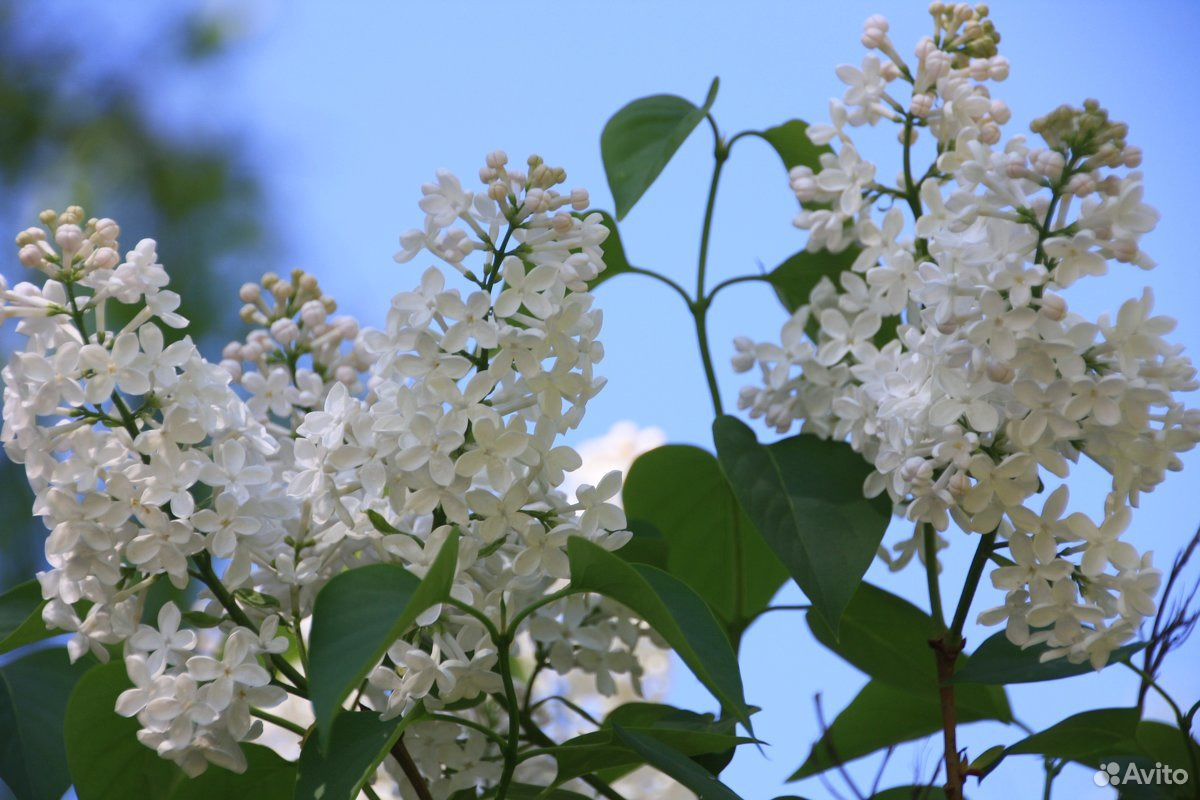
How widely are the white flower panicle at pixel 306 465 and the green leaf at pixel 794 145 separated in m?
0.26

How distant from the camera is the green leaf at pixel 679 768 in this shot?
16.9 inches

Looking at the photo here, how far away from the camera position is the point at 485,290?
1.49ft

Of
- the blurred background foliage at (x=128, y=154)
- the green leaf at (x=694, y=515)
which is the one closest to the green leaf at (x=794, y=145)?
the green leaf at (x=694, y=515)

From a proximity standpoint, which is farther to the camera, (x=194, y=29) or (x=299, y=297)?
(x=194, y=29)

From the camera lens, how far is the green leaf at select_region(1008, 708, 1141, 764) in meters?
0.53

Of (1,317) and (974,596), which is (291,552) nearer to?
(1,317)

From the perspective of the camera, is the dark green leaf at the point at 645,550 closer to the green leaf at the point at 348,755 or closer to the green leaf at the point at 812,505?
the green leaf at the point at 812,505

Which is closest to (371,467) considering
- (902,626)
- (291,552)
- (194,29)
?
(291,552)

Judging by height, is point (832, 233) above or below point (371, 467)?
above

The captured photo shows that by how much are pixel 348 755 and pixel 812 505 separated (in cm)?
25

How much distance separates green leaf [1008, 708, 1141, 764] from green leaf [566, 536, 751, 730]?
19 centimetres

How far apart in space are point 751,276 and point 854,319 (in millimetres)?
109

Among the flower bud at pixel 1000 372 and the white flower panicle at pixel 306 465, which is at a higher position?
the flower bud at pixel 1000 372

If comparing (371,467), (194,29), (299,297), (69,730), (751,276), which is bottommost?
(69,730)
